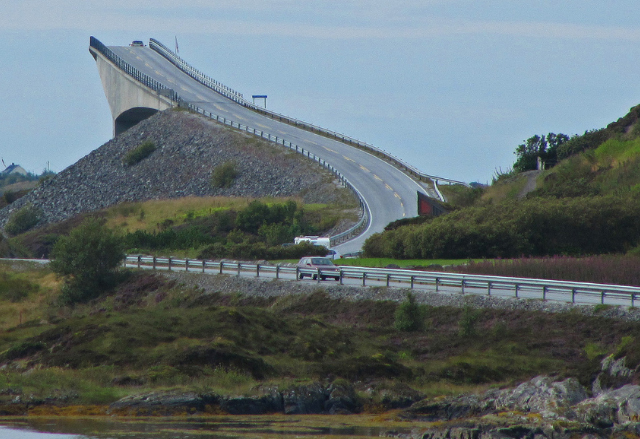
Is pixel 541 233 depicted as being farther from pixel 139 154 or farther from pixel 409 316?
pixel 139 154

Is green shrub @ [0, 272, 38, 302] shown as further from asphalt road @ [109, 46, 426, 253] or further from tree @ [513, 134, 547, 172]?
tree @ [513, 134, 547, 172]

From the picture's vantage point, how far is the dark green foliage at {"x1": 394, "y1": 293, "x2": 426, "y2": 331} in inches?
1266

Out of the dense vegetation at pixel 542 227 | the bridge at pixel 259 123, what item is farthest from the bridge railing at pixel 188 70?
the dense vegetation at pixel 542 227

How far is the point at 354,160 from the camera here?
95.6m

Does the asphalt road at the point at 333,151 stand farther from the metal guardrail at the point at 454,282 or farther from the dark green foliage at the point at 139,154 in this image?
the metal guardrail at the point at 454,282

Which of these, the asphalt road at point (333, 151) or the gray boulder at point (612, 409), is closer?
the gray boulder at point (612, 409)

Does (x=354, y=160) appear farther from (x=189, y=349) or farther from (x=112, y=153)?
(x=189, y=349)

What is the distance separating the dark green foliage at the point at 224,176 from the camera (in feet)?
314

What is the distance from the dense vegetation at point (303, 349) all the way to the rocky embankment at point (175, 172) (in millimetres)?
53259

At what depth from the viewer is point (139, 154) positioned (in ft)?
360

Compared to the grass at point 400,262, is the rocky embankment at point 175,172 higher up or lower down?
higher up

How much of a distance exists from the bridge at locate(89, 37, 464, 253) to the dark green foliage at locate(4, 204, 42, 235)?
83.9 feet

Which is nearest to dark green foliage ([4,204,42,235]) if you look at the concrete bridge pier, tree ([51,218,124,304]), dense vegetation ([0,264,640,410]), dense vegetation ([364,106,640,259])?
the concrete bridge pier

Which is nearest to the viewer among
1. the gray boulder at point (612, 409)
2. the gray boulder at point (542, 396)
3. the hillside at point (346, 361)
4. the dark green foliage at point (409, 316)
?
the gray boulder at point (612, 409)
